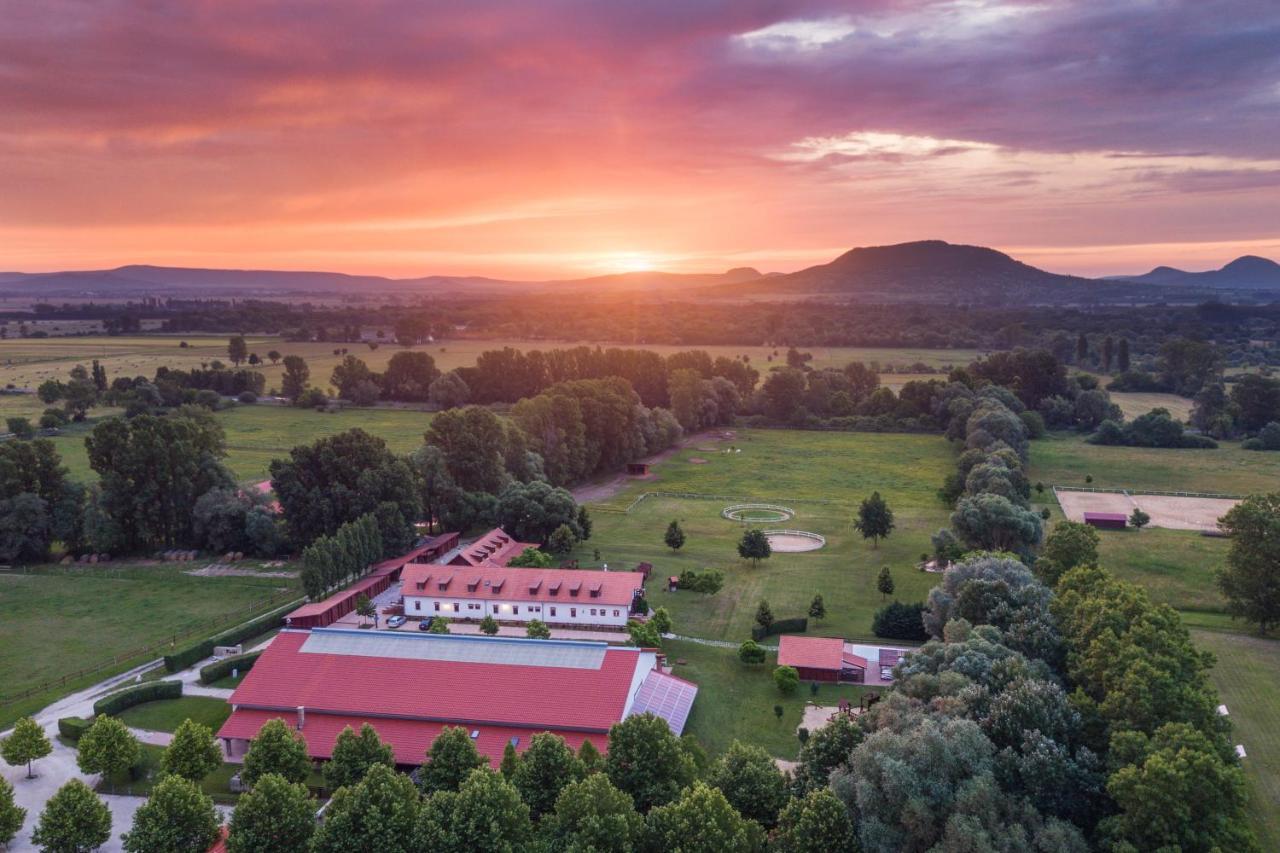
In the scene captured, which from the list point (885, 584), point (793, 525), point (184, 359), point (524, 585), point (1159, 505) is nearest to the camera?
point (524, 585)

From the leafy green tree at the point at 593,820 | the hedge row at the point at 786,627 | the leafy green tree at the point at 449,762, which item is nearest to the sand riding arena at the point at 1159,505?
the hedge row at the point at 786,627

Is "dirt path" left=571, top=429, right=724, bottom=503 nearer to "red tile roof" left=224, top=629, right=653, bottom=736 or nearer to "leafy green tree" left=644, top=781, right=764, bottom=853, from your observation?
"red tile roof" left=224, top=629, right=653, bottom=736

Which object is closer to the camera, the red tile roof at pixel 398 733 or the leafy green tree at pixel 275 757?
the leafy green tree at pixel 275 757

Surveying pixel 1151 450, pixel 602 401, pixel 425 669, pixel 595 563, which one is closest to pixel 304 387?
pixel 602 401

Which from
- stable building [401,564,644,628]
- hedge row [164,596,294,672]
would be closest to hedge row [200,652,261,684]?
hedge row [164,596,294,672]

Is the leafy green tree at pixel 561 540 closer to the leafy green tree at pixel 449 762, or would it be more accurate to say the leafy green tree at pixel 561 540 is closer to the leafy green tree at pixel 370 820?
the leafy green tree at pixel 449 762

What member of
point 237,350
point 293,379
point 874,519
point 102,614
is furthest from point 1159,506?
point 237,350

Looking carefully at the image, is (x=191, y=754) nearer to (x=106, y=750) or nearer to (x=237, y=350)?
(x=106, y=750)
